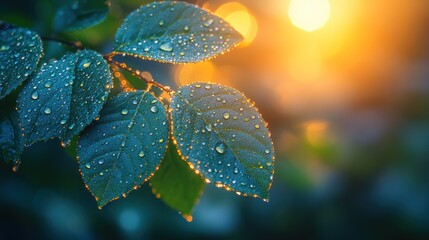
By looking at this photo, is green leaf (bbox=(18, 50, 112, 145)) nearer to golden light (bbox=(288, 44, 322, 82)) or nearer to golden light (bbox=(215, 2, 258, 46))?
golden light (bbox=(215, 2, 258, 46))

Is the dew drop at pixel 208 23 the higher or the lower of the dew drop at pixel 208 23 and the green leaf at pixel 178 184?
the higher

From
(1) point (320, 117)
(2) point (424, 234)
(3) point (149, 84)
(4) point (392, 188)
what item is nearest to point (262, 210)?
(1) point (320, 117)

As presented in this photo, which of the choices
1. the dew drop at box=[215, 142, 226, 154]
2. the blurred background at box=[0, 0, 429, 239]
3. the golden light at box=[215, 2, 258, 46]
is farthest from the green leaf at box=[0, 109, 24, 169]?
the golden light at box=[215, 2, 258, 46]

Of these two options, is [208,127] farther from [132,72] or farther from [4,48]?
[4,48]

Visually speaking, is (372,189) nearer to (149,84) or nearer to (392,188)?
A: (392,188)

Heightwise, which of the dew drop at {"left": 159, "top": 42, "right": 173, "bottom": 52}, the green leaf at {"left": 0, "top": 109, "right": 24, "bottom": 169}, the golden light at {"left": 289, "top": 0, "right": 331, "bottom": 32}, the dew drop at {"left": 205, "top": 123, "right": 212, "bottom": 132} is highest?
the dew drop at {"left": 159, "top": 42, "right": 173, "bottom": 52}

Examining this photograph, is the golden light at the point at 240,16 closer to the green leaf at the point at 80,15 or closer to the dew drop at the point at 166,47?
the green leaf at the point at 80,15

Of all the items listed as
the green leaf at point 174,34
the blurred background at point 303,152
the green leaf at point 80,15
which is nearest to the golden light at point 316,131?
the blurred background at point 303,152
